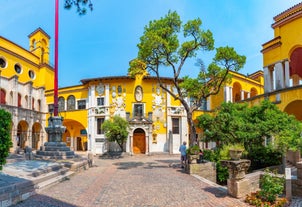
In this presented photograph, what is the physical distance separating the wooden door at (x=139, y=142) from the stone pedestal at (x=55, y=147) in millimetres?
12709

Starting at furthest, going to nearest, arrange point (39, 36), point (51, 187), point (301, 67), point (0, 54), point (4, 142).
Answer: point (39, 36) < point (0, 54) < point (301, 67) < point (51, 187) < point (4, 142)

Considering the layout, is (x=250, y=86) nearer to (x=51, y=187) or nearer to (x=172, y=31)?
(x=172, y=31)

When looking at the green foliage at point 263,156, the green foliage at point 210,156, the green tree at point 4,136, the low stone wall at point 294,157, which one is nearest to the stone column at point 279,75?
the low stone wall at point 294,157

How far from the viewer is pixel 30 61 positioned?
3325 cm

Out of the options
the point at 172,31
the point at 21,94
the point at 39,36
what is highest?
the point at 39,36

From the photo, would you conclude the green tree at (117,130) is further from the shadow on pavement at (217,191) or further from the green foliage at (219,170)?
the shadow on pavement at (217,191)

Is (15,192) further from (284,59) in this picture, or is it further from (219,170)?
(284,59)

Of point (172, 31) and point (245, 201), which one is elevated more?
point (172, 31)

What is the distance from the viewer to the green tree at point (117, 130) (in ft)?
83.2

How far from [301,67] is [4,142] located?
24401mm

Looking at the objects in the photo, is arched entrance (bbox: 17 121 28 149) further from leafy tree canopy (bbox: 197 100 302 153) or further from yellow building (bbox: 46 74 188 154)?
leafy tree canopy (bbox: 197 100 302 153)

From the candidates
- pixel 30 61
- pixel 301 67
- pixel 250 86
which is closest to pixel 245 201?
pixel 301 67

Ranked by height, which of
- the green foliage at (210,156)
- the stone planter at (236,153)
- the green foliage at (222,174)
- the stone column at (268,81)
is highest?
the stone column at (268,81)

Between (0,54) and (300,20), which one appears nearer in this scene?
(300,20)
